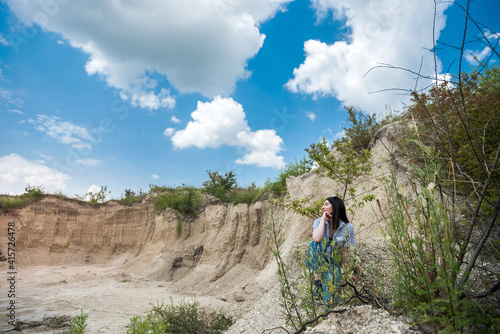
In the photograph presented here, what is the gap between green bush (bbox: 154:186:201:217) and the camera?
52.6 feet

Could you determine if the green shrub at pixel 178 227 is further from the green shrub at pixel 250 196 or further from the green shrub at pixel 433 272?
the green shrub at pixel 433 272

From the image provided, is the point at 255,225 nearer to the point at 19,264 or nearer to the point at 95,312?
the point at 95,312

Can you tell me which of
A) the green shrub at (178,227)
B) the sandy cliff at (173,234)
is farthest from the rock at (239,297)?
the green shrub at (178,227)

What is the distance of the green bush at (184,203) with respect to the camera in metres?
16.0

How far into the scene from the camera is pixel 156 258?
14.7 metres

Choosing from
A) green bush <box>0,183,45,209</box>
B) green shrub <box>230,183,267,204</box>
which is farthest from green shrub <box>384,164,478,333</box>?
green bush <box>0,183,45,209</box>

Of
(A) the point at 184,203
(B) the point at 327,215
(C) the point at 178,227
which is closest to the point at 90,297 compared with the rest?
(C) the point at 178,227

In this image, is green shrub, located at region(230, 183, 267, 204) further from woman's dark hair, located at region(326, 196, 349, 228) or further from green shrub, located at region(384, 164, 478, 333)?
green shrub, located at region(384, 164, 478, 333)

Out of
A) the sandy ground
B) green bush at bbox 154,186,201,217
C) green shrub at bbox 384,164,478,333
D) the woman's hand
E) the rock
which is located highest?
green bush at bbox 154,186,201,217

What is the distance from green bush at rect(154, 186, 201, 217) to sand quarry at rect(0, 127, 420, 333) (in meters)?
0.47

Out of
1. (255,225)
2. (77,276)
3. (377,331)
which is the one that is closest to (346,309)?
(377,331)

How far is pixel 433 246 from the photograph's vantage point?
81.0 inches

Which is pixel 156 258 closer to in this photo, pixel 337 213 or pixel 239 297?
pixel 239 297

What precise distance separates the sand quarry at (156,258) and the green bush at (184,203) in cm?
47
